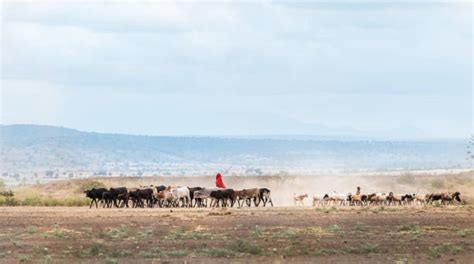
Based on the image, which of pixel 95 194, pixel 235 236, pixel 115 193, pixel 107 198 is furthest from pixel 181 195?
pixel 235 236

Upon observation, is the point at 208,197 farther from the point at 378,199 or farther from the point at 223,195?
the point at 378,199

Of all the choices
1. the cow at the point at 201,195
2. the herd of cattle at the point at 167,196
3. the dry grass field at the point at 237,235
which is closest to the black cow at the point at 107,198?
the herd of cattle at the point at 167,196

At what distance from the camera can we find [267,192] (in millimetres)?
57312

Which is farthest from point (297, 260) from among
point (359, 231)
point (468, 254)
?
point (359, 231)

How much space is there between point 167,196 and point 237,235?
20.5 m

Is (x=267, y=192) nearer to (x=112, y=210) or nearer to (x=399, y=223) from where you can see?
(x=112, y=210)

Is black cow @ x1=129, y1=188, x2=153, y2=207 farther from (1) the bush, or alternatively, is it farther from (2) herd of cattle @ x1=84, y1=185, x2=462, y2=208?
(1) the bush

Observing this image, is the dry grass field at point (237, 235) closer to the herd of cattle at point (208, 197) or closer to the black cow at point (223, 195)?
the herd of cattle at point (208, 197)

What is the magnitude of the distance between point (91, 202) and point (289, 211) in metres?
11.1

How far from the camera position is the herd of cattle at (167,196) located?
5400cm

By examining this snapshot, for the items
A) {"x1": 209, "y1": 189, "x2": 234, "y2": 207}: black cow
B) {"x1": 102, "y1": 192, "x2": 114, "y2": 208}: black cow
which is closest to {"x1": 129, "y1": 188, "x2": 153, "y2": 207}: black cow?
{"x1": 102, "y1": 192, "x2": 114, "y2": 208}: black cow

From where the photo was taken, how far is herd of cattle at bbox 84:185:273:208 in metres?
54.0

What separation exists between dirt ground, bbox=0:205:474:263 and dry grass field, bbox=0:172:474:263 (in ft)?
0.10

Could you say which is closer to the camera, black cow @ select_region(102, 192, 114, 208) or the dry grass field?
the dry grass field
